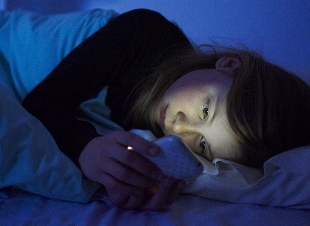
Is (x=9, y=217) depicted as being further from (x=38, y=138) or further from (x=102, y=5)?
(x=102, y=5)

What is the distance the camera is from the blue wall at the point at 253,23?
5.20 ft

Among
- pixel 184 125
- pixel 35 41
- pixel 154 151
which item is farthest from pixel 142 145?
pixel 35 41

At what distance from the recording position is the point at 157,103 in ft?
3.27

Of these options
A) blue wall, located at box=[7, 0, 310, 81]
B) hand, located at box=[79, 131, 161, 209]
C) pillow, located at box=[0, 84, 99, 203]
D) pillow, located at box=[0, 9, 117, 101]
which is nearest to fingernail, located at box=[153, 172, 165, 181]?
hand, located at box=[79, 131, 161, 209]

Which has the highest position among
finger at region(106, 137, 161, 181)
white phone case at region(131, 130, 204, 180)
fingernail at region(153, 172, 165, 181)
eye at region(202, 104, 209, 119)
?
white phone case at region(131, 130, 204, 180)

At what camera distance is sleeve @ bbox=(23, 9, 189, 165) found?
0.90m

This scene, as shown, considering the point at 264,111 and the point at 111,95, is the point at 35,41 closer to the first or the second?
the point at 111,95

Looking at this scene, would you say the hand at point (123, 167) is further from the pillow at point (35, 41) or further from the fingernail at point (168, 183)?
the pillow at point (35, 41)

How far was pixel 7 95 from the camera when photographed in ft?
2.15

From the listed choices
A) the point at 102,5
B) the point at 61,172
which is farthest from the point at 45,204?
the point at 102,5

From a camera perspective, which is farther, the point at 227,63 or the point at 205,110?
the point at 227,63

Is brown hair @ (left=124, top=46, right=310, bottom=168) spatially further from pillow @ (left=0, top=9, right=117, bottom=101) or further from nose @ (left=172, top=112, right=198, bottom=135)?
pillow @ (left=0, top=9, right=117, bottom=101)

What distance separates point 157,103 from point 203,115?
17 centimetres

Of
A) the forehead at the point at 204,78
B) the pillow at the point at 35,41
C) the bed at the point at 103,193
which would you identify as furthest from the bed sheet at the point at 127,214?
the pillow at the point at 35,41
